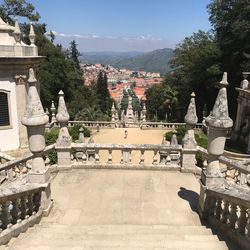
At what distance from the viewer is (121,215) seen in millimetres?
8906

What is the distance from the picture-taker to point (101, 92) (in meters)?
84.5

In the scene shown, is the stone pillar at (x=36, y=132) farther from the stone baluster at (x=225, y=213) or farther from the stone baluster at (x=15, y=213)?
the stone baluster at (x=225, y=213)

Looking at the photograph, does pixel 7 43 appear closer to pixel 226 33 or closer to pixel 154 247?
pixel 154 247

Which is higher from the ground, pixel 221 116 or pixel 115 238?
pixel 221 116

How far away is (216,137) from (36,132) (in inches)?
182

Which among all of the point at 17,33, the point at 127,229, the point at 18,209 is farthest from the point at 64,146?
the point at 17,33

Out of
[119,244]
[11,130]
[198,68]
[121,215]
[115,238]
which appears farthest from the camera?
[198,68]

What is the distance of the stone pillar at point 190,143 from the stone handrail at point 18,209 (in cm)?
570

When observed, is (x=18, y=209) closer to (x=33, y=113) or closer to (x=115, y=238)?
(x=33, y=113)

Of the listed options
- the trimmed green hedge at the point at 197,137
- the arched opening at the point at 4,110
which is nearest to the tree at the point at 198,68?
the trimmed green hedge at the point at 197,137

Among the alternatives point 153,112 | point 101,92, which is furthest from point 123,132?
point 101,92

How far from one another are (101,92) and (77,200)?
75712 mm

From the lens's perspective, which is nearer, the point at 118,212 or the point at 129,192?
the point at 118,212

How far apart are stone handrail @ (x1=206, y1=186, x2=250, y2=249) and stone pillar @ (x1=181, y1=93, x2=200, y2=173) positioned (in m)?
3.42
